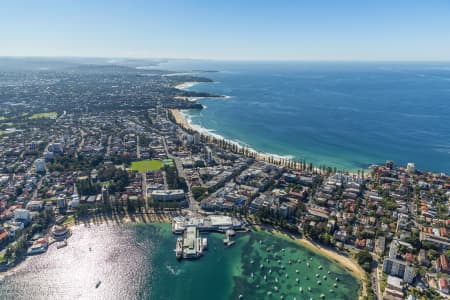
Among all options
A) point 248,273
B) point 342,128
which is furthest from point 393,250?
point 342,128

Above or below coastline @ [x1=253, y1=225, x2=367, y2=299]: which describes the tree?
above

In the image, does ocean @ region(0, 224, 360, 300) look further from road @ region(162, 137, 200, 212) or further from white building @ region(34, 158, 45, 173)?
white building @ region(34, 158, 45, 173)

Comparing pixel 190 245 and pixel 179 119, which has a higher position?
pixel 179 119

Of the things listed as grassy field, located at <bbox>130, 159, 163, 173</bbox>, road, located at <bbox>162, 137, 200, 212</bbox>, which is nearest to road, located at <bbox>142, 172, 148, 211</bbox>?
grassy field, located at <bbox>130, 159, 163, 173</bbox>

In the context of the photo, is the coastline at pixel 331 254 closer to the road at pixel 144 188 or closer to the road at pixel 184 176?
the road at pixel 184 176

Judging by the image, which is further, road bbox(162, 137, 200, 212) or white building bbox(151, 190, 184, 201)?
white building bbox(151, 190, 184, 201)

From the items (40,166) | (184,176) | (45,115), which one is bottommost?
(184,176)

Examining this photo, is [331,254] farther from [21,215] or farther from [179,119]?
[179,119]

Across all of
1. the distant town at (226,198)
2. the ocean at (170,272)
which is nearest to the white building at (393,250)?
the distant town at (226,198)
